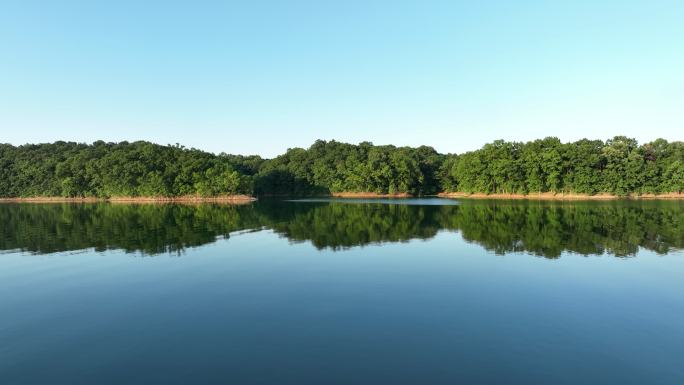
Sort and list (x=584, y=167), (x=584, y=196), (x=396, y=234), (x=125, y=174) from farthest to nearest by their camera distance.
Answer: (x=125, y=174) → (x=584, y=167) → (x=584, y=196) → (x=396, y=234)

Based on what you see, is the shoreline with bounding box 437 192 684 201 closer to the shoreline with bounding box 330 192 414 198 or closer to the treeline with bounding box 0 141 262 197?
the shoreline with bounding box 330 192 414 198

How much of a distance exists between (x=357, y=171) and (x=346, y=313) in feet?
347

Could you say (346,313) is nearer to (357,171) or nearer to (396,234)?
(396,234)

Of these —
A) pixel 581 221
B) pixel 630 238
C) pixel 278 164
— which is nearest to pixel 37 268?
pixel 630 238

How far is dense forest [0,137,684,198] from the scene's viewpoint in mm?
86000

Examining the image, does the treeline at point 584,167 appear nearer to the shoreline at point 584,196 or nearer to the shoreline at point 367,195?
the shoreline at point 584,196

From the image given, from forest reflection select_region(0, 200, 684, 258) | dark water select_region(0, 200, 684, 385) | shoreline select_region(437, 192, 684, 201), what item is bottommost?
dark water select_region(0, 200, 684, 385)

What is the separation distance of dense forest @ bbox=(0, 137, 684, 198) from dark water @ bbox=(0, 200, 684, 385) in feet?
230

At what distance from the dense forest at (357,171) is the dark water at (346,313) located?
70.1 m

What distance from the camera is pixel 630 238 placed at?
28.1 m

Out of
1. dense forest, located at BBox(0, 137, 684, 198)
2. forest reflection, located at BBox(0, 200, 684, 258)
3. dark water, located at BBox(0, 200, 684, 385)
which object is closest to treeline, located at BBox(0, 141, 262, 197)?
dense forest, located at BBox(0, 137, 684, 198)

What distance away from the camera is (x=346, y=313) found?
1277 centimetres

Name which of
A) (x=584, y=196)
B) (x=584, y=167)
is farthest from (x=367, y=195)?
(x=584, y=167)

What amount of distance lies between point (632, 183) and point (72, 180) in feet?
446
